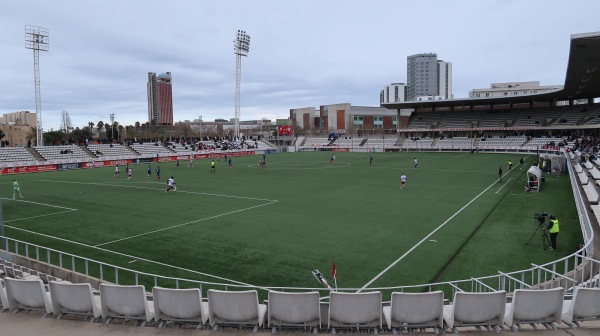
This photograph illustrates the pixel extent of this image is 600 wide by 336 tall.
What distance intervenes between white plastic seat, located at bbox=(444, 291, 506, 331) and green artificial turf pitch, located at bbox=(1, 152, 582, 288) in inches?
233

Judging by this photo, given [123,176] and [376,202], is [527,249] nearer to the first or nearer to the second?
[376,202]

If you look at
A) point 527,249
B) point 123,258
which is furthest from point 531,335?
point 123,258

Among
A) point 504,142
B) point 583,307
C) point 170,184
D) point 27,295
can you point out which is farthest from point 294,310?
point 504,142

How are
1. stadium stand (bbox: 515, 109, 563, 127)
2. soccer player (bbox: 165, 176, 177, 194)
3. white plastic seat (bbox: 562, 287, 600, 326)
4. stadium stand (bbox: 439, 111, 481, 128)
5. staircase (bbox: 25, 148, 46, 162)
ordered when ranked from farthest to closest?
stadium stand (bbox: 439, 111, 481, 128) < stadium stand (bbox: 515, 109, 563, 127) < staircase (bbox: 25, 148, 46, 162) < soccer player (bbox: 165, 176, 177, 194) < white plastic seat (bbox: 562, 287, 600, 326)

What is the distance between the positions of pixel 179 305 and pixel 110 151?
70.5 metres

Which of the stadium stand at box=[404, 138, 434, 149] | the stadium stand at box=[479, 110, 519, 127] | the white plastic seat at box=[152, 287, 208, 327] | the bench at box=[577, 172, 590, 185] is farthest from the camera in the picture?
the stadium stand at box=[404, 138, 434, 149]

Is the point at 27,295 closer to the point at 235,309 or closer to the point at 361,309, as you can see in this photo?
the point at 235,309

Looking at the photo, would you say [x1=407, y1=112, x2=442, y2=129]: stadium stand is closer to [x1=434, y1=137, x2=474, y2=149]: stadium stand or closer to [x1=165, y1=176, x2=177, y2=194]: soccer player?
[x1=434, y1=137, x2=474, y2=149]: stadium stand

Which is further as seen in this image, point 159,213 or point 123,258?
point 159,213

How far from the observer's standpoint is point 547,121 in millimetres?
84688

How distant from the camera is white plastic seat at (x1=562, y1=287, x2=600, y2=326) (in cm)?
764

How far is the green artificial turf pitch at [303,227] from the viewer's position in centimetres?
1516

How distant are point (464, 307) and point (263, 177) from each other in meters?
37.4

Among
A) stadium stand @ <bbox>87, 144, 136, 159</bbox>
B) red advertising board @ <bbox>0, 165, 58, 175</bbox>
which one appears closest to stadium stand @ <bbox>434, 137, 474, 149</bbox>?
stadium stand @ <bbox>87, 144, 136, 159</bbox>
